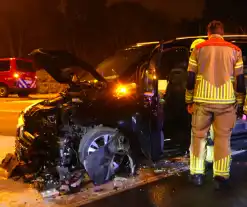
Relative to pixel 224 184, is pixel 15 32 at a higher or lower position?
higher

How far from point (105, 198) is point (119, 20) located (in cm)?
3423

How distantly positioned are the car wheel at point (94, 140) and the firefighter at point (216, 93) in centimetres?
108

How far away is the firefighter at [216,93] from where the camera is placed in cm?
461

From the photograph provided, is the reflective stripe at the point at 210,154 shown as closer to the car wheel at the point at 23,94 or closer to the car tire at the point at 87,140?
the car tire at the point at 87,140

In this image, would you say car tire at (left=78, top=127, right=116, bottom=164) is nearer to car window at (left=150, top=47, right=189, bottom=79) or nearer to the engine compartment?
the engine compartment

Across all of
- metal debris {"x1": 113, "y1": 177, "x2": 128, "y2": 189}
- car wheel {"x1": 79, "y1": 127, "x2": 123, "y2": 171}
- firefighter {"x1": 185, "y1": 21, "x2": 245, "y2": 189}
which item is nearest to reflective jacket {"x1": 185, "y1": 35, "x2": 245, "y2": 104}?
firefighter {"x1": 185, "y1": 21, "x2": 245, "y2": 189}

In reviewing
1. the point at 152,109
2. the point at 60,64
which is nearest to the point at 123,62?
the point at 60,64

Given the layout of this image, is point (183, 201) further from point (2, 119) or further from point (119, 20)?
point (119, 20)

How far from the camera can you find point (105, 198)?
464 cm

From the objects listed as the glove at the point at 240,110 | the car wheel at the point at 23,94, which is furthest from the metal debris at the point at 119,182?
the car wheel at the point at 23,94

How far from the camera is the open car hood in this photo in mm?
5625

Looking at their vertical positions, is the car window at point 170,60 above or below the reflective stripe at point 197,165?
above

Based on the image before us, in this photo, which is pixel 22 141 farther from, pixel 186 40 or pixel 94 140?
pixel 186 40

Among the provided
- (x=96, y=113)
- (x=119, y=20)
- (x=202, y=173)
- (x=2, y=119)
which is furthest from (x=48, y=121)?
(x=119, y=20)
